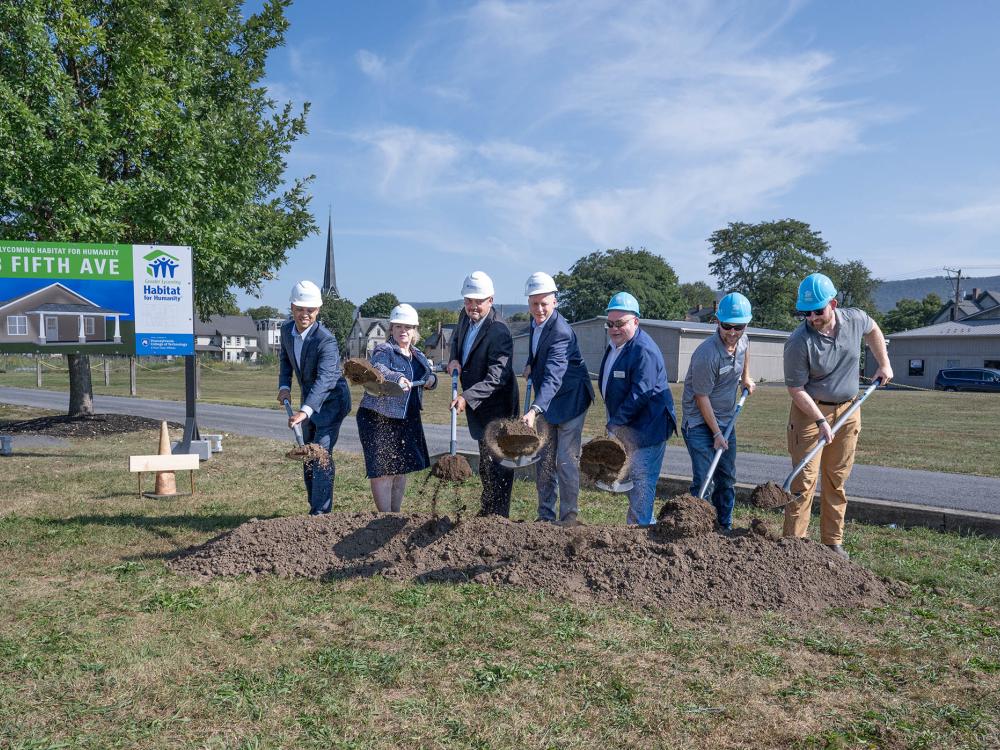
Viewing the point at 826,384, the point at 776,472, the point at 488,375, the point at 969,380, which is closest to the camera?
the point at 826,384

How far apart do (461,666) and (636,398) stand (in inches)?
94.2

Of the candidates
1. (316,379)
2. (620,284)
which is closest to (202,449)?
(316,379)

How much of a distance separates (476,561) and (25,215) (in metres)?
11.1

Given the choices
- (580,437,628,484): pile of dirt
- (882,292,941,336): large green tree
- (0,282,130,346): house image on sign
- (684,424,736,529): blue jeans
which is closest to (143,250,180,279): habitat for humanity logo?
(0,282,130,346): house image on sign

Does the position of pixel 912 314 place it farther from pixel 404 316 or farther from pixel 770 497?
pixel 404 316

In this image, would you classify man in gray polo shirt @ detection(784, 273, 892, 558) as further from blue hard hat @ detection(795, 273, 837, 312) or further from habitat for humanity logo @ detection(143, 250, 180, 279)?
habitat for humanity logo @ detection(143, 250, 180, 279)

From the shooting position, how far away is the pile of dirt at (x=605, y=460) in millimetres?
5223

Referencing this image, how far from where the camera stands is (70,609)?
4.38 m

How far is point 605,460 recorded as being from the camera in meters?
5.27

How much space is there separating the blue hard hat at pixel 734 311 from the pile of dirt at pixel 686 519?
4.23ft

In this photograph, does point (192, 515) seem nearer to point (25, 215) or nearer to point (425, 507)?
point (425, 507)

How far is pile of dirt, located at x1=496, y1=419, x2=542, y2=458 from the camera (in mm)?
5191

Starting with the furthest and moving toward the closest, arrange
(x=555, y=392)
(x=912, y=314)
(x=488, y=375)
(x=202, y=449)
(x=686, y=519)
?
(x=912, y=314) < (x=202, y=449) < (x=488, y=375) < (x=555, y=392) < (x=686, y=519)

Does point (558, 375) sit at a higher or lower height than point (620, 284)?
lower
